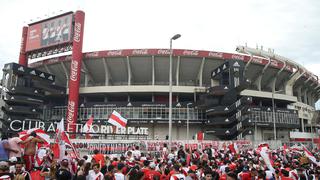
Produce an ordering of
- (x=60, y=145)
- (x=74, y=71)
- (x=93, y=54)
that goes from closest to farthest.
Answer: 1. (x=60, y=145)
2. (x=74, y=71)
3. (x=93, y=54)

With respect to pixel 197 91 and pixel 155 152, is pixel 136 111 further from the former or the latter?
pixel 155 152

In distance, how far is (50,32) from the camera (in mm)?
55812

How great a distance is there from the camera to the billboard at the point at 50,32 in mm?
52994

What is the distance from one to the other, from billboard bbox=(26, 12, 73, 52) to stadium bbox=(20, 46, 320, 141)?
139 inches

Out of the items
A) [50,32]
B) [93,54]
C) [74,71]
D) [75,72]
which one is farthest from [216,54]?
[50,32]

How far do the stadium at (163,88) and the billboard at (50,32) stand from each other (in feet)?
11.5

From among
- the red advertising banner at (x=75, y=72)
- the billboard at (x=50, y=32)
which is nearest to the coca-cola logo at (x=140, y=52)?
the red advertising banner at (x=75, y=72)

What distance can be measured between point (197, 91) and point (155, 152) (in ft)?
96.8

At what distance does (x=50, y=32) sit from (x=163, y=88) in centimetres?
2642

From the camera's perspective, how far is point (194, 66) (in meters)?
53.3

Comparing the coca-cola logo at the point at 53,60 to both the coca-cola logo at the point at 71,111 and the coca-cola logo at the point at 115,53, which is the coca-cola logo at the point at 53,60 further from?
the coca-cola logo at the point at 115,53

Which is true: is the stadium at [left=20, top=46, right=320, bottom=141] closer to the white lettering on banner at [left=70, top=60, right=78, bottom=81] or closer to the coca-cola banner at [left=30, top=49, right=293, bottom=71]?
the coca-cola banner at [left=30, top=49, right=293, bottom=71]

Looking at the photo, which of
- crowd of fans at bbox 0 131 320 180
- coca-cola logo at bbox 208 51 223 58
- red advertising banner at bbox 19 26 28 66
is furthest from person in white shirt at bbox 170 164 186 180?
red advertising banner at bbox 19 26 28 66

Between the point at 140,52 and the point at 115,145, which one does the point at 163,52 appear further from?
the point at 115,145
